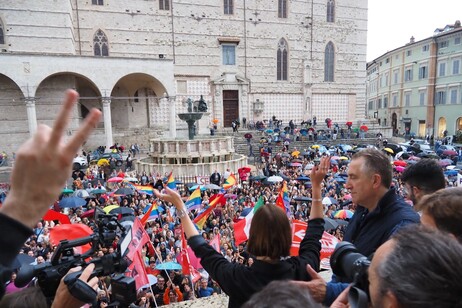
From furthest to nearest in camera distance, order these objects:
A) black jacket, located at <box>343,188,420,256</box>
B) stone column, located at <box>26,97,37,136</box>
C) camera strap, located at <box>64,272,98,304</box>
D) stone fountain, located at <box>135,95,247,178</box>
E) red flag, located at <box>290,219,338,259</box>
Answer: stone column, located at <box>26,97,37,136</box> → stone fountain, located at <box>135,95,247,178</box> → red flag, located at <box>290,219,338,259</box> → black jacket, located at <box>343,188,420,256</box> → camera strap, located at <box>64,272,98,304</box>

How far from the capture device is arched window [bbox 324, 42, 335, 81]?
38031 mm

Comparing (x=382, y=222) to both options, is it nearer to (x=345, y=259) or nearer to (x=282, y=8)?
(x=345, y=259)

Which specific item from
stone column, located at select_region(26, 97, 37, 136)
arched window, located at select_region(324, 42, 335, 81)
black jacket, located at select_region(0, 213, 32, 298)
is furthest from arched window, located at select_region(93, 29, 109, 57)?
black jacket, located at select_region(0, 213, 32, 298)

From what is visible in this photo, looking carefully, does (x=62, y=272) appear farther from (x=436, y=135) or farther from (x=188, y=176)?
(x=436, y=135)

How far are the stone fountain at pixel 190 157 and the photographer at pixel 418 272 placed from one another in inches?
689

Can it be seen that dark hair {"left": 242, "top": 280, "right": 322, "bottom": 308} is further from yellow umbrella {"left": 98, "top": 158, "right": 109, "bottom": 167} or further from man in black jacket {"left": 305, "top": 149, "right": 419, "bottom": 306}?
yellow umbrella {"left": 98, "top": 158, "right": 109, "bottom": 167}

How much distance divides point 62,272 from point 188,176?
1655cm

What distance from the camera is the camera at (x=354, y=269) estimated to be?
4.64 ft

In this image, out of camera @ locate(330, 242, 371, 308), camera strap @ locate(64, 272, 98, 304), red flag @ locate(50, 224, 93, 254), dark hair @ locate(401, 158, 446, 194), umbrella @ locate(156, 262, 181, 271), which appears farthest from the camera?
umbrella @ locate(156, 262, 181, 271)

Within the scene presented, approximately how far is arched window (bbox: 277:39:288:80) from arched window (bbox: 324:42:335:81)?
16.6 ft

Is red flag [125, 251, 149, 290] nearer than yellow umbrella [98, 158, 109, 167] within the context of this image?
Yes

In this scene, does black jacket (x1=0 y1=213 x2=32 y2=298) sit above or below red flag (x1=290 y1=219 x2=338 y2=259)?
above

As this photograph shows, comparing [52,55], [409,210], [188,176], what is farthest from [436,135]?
[409,210]

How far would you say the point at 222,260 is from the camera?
2309mm
